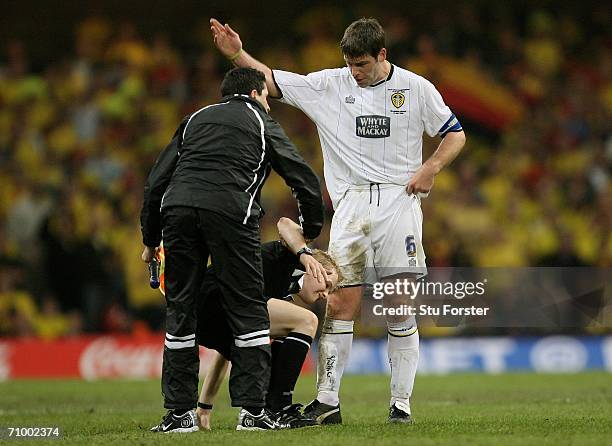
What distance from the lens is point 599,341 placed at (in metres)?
15.8

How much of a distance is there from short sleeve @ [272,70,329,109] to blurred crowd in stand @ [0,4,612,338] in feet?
25.8

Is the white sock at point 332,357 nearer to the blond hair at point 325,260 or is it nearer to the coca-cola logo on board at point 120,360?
the blond hair at point 325,260

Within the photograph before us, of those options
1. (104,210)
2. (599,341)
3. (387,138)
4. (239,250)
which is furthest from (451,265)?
(239,250)

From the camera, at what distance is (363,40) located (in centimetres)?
736

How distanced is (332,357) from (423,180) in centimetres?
136

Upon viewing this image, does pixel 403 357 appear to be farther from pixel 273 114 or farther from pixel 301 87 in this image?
pixel 273 114

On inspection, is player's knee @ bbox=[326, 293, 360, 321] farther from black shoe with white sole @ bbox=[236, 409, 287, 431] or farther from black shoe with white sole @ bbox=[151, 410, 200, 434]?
black shoe with white sole @ bbox=[151, 410, 200, 434]

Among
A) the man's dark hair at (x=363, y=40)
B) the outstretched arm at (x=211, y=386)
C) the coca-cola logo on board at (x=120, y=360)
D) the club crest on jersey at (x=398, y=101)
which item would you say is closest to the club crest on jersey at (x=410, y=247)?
the club crest on jersey at (x=398, y=101)

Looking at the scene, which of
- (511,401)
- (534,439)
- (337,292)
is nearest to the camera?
(534,439)

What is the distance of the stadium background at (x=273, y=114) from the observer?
1596 cm

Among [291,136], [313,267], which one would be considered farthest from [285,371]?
[291,136]

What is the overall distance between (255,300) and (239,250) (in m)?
0.33

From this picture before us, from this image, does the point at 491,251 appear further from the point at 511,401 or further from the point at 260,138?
the point at 260,138

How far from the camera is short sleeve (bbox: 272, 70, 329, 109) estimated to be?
7816 mm
